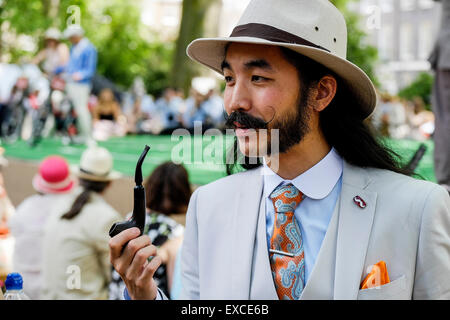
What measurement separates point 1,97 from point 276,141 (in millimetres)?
14244

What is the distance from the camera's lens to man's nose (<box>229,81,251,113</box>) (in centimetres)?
181

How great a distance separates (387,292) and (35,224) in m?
3.16

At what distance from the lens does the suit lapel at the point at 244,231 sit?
179 centimetres

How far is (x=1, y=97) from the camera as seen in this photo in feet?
49.4

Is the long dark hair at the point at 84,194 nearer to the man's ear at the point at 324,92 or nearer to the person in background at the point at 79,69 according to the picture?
the man's ear at the point at 324,92

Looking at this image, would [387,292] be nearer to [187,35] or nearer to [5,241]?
[5,241]

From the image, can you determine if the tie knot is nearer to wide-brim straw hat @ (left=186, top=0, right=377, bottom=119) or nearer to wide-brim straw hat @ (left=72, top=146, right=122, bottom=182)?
wide-brim straw hat @ (left=186, top=0, right=377, bottom=119)

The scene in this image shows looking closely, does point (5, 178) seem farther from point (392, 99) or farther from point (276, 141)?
point (392, 99)

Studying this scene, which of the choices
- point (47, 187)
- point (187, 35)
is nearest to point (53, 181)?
point (47, 187)

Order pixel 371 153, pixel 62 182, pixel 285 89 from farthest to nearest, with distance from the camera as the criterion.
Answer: pixel 62 182, pixel 371 153, pixel 285 89

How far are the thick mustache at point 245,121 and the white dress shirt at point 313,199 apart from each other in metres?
0.22

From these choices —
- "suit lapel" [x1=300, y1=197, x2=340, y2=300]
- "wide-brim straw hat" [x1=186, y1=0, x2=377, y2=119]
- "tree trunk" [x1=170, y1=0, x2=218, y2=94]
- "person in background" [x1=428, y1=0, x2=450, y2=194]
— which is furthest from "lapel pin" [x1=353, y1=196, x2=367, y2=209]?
"tree trunk" [x1=170, y1=0, x2=218, y2=94]

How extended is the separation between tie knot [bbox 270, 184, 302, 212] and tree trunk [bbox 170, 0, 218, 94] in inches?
671
